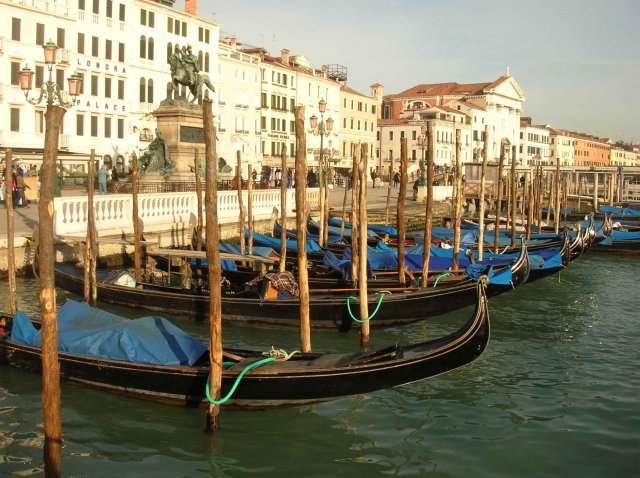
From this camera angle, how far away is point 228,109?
1550 inches

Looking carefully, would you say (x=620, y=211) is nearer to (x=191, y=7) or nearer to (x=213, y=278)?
(x=191, y=7)

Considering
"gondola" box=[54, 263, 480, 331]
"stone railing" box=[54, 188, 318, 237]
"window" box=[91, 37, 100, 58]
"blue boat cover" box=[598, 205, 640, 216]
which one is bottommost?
"gondola" box=[54, 263, 480, 331]

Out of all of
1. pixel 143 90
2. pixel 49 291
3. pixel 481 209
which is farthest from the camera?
pixel 143 90

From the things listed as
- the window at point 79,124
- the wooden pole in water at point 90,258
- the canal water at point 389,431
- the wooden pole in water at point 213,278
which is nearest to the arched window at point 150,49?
the window at point 79,124

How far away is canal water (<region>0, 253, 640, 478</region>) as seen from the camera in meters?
5.45

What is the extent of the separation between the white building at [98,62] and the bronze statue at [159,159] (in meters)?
11.4

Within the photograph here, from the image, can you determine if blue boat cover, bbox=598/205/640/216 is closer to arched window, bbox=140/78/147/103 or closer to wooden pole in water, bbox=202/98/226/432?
arched window, bbox=140/78/147/103

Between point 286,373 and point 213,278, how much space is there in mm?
978

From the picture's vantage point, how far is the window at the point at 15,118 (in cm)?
2714

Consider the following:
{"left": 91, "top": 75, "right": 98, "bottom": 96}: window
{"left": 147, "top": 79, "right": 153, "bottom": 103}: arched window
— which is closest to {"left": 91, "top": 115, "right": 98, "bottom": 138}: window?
{"left": 91, "top": 75, "right": 98, "bottom": 96}: window

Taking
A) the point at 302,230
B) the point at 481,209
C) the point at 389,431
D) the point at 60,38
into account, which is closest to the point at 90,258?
the point at 302,230

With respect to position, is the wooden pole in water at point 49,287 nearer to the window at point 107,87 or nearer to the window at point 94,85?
the window at point 94,85

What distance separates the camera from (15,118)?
2727 centimetres

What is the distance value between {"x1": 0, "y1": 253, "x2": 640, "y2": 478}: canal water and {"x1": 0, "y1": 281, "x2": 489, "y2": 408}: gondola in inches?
8.1
